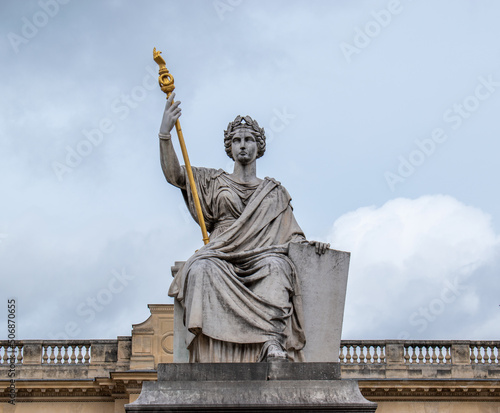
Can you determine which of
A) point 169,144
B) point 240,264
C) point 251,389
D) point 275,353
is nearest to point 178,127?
point 169,144

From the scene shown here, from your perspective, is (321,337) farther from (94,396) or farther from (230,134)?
(94,396)

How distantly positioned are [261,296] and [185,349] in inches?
30.3

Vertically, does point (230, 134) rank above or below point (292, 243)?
above

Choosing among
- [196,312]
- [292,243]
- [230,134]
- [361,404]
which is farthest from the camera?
[230,134]

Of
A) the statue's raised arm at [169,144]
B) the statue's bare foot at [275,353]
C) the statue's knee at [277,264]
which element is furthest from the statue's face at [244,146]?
the statue's bare foot at [275,353]

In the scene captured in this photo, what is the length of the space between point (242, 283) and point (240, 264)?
276mm

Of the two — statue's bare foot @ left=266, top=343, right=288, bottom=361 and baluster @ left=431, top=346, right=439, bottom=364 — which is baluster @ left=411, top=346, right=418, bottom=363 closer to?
baluster @ left=431, top=346, right=439, bottom=364

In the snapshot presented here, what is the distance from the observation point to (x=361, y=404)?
7633 mm

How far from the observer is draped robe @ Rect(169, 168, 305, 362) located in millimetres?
8242

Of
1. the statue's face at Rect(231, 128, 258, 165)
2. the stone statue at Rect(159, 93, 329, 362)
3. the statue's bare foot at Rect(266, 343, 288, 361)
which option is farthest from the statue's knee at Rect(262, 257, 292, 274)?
the statue's face at Rect(231, 128, 258, 165)

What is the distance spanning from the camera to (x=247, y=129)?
374 inches

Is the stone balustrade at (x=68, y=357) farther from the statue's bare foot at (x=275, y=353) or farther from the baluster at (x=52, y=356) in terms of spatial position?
the statue's bare foot at (x=275, y=353)

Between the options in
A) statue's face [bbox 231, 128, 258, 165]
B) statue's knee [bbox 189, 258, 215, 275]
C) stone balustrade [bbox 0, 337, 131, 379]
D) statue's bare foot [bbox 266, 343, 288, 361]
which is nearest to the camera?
statue's bare foot [bbox 266, 343, 288, 361]

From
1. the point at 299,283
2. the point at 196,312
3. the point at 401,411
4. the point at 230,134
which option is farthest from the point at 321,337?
the point at 401,411
